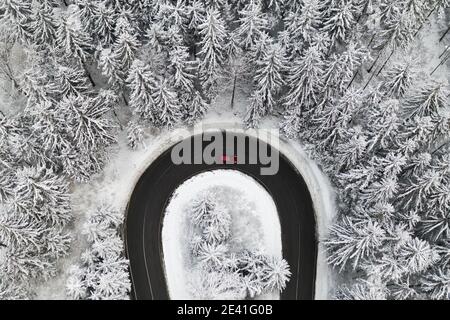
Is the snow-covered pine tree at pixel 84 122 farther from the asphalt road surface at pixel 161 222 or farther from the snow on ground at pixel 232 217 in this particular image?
the snow on ground at pixel 232 217

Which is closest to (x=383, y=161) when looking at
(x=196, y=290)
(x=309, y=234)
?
(x=309, y=234)

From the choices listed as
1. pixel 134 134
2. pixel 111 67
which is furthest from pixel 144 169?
pixel 111 67

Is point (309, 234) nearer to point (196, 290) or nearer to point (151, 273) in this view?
point (196, 290)

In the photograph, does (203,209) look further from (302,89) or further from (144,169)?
(302,89)

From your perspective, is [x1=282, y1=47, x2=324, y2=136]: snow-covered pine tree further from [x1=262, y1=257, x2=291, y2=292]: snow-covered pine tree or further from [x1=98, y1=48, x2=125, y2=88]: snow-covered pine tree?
[x1=98, y1=48, x2=125, y2=88]: snow-covered pine tree

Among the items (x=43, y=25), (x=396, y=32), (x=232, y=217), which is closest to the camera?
(x=43, y=25)
